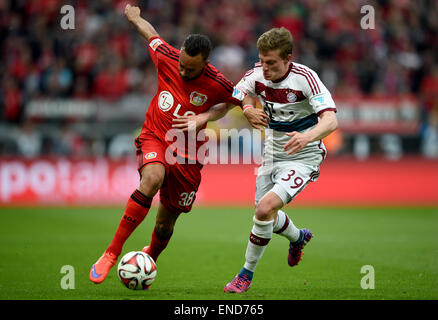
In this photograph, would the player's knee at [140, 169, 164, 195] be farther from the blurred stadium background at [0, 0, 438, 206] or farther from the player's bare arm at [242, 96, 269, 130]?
the blurred stadium background at [0, 0, 438, 206]

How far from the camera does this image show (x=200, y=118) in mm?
6559

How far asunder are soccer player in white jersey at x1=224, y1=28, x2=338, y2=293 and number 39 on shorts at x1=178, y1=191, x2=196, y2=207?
72 centimetres

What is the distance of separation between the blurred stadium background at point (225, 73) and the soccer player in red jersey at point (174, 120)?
8.17m

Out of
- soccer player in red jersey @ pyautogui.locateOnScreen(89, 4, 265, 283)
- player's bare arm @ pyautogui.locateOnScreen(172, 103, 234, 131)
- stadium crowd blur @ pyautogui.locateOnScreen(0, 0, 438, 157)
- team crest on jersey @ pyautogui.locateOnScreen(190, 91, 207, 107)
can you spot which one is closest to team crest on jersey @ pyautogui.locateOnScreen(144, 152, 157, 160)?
soccer player in red jersey @ pyautogui.locateOnScreen(89, 4, 265, 283)

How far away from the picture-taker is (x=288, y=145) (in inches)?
227

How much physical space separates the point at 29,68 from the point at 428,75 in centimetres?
1119

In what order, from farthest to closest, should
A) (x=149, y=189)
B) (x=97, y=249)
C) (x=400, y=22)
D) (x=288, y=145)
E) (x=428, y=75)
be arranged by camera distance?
(x=400, y=22) < (x=428, y=75) < (x=97, y=249) < (x=149, y=189) < (x=288, y=145)

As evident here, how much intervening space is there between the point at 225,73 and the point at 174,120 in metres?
10.7

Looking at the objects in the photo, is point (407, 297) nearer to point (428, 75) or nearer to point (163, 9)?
point (428, 75)

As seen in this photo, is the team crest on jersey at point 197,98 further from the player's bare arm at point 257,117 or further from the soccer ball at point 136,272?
the soccer ball at point 136,272

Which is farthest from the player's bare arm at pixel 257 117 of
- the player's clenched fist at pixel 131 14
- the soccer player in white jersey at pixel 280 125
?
the player's clenched fist at pixel 131 14

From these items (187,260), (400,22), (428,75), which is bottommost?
(187,260)

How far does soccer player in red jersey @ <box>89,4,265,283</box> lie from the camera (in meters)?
6.29

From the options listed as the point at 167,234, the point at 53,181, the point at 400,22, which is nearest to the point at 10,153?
the point at 53,181
